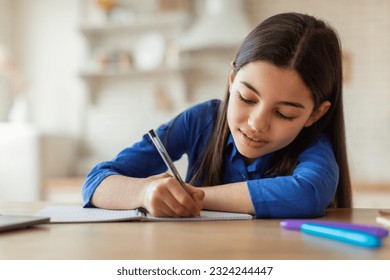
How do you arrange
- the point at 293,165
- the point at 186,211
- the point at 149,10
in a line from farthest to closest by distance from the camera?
the point at 149,10 < the point at 293,165 < the point at 186,211

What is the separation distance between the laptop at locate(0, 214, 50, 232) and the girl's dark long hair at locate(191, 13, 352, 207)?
0.53 metres

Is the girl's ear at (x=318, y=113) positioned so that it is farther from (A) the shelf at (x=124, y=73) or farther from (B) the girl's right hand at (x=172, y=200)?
(A) the shelf at (x=124, y=73)

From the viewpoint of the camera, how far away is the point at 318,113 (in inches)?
44.5

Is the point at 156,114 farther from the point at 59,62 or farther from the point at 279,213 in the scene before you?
the point at 279,213

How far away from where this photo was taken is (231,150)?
1281 millimetres

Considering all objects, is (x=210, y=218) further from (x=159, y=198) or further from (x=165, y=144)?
(x=165, y=144)

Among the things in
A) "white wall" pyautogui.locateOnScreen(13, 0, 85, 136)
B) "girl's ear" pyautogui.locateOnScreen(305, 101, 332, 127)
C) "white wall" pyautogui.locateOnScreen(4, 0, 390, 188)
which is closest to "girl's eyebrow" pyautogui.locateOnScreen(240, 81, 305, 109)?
"girl's ear" pyautogui.locateOnScreen(305, 101, 332, 127)

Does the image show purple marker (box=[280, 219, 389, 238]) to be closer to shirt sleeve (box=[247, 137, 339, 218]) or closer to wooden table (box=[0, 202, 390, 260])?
wooden table (box=[0, 202, 390, 260])

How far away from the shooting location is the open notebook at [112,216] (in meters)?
0.82

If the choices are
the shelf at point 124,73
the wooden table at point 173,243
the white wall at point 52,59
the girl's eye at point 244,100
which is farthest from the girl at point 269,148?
the white wall at point 52,59

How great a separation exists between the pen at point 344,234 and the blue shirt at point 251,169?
0.63 feet

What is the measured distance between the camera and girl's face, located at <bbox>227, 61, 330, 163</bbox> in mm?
985
